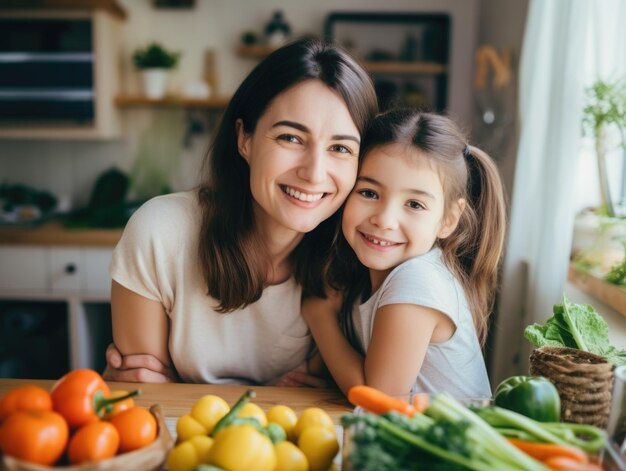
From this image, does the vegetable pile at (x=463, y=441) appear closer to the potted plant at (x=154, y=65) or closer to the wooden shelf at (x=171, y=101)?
the wooden shelf at (x=171, y=101)

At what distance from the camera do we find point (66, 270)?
9.23 ft

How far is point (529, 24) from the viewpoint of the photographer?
194 cm

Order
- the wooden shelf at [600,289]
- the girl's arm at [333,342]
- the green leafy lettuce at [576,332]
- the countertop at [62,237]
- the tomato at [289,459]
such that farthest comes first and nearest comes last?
the countertop at [62,237], the wooden shelf at [600,289], the girl's arm at [333,342], the green leafy lettuce at [576,332], the tomato at [289,459]

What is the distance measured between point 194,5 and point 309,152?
2595 mm

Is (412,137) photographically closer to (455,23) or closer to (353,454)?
(353,454)

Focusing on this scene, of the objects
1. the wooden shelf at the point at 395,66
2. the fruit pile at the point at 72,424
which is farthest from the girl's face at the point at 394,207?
the wooden shelf at the point at 395,66

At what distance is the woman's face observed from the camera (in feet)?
3.85

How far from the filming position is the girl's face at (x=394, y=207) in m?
1.18

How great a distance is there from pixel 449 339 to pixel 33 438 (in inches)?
32.5

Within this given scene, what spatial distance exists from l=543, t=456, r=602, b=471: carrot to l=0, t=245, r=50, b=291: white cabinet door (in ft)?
9.00

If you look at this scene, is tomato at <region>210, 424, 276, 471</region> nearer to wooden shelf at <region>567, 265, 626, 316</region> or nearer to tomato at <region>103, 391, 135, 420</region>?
tomato at <region>103, 391, 135, 420</region>

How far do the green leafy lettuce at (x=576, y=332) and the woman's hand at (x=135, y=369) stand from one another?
32.3 inches

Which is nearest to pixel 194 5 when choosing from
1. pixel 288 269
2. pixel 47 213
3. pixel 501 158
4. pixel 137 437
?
pixel 47 213

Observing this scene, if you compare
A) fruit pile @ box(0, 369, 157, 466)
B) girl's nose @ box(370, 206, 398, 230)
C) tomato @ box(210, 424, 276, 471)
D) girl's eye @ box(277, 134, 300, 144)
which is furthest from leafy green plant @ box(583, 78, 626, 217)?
fruit pile @ box(0, 369, 157, 466)
